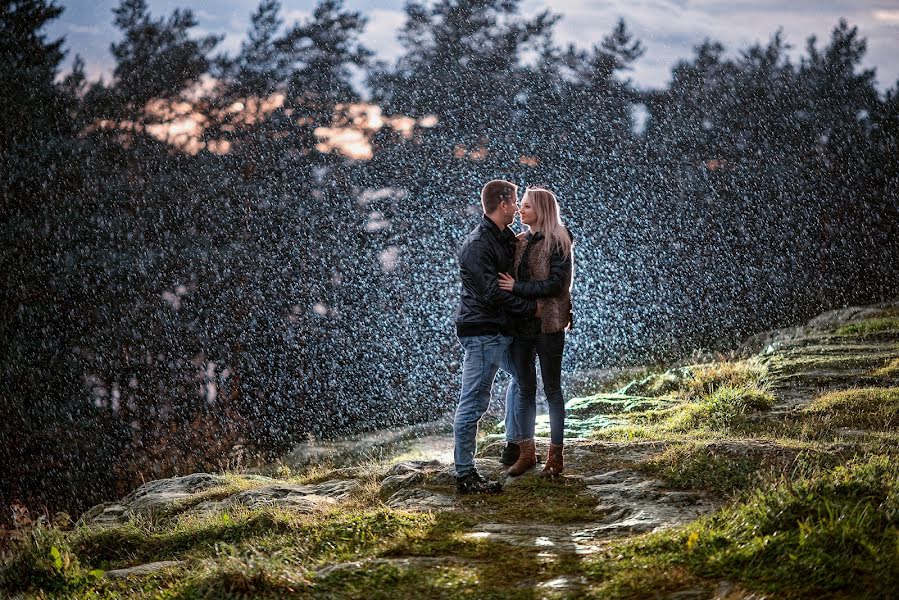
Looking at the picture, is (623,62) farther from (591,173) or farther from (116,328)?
(116,328)

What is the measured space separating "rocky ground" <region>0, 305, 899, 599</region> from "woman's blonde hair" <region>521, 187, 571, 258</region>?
66.4 inches

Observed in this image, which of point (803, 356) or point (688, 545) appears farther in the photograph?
point (803, 356)

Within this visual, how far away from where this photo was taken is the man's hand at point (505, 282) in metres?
5.20

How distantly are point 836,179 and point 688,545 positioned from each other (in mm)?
18185

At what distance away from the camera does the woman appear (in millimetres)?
5285

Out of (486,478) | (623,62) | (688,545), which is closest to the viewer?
(688,545)

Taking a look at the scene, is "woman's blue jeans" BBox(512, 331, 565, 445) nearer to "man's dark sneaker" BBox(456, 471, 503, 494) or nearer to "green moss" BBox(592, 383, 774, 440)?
"man's dark sneaker" BBox(456, 471, 503, 494)

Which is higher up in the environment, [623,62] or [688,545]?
[623,62]

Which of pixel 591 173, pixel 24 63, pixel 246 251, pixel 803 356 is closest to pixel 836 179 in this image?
pixel 591 173

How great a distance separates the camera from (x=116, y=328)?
682 inches

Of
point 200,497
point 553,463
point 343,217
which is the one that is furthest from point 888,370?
point 343,217

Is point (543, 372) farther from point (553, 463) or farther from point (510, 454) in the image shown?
point (510, 454)

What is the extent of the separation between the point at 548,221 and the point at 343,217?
1442 cm

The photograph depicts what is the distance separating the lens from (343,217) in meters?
19.3
